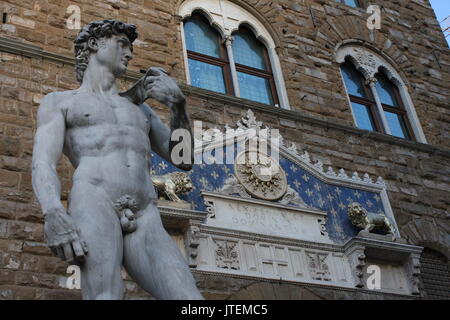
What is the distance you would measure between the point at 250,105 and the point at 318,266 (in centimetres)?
242

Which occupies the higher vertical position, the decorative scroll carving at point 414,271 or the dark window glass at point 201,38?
the dark window glass at point 201,38

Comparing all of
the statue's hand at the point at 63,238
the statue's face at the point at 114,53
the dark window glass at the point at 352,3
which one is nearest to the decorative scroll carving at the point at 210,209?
the statue's face at the point at 114,53

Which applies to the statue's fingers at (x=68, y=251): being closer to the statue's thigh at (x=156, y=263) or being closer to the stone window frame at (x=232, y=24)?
the statue's thigh at (x=156, y=263)

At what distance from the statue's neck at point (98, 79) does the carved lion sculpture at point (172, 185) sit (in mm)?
2744

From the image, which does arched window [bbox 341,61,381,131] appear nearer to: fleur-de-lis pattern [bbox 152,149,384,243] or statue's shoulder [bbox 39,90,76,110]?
fleur-de-lis pattern [bbox 152,149,384,243]

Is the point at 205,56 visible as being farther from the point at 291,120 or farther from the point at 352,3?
the point at 352,3

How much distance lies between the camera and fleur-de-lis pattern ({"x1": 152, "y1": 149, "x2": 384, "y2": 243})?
8.10m

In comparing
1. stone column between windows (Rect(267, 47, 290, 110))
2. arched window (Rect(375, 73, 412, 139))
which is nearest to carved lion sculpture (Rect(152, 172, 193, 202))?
stone column between windows (Rect(267, 47, 290, 110))

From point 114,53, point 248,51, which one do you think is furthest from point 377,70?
point 114,53

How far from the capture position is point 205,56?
9.91 metres

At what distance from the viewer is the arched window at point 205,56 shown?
962 cm

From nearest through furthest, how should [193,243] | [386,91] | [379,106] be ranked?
1. [193,243]
2. [379,106]
3. [386,91]

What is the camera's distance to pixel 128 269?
4.06 m

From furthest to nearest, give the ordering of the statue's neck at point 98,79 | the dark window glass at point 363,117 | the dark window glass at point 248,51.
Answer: the dark window glass at point 363,117
the dark window glass at point 248,51
the statue's neck at point 98,79
